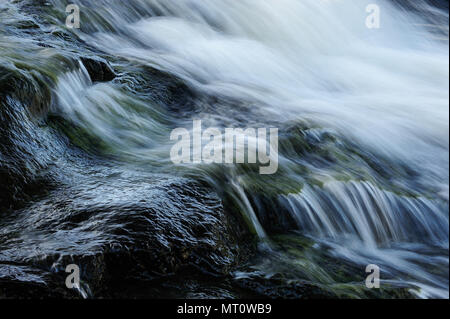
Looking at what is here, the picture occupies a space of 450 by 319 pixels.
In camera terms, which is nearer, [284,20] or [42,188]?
[42,188]

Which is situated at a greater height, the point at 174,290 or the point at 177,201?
the point at 177,201

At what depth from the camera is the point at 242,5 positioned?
30.3 feet

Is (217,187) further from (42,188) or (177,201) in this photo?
(42,188)

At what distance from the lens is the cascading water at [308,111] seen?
173 inches

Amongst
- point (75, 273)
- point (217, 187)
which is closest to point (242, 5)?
point (217, 187)

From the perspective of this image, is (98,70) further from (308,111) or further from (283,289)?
(283,289)

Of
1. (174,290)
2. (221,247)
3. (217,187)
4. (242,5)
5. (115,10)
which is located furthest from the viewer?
(242,5)

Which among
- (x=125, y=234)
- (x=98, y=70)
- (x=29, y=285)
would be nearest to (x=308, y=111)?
(x=98, y=70)

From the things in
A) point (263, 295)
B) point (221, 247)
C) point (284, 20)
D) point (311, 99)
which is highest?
point (284, 20)

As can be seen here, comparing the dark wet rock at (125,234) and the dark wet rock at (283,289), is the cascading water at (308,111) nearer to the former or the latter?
the dark wet rock at (283,289)

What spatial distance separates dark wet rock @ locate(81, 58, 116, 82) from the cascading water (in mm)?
196

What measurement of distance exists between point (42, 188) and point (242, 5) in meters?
6.19

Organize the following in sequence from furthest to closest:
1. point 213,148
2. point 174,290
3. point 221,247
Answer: point 213,148 → point 221,247 → point 174,290

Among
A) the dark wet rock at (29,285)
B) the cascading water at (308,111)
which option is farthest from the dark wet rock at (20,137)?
the dark wet rock at (29,285)
